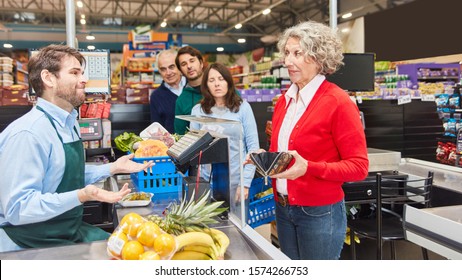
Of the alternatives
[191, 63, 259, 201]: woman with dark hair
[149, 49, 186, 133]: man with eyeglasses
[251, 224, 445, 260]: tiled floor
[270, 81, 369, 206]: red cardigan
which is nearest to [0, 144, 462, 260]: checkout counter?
[270, 81, 369, 206]: red cardigan

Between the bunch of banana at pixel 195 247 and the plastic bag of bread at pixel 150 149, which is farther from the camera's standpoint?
the plastic bag of bread at pixel 150 149

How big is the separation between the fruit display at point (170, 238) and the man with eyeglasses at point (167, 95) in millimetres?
2512

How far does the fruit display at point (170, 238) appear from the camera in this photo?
1.36 meters

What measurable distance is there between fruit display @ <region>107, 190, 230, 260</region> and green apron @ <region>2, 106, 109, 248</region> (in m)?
0.48

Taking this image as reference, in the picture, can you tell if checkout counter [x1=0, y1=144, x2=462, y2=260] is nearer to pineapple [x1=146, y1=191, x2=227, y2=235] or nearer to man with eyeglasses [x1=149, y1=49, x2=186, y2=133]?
pineapple [x1=146, y1=191, x2=227, y2=235]

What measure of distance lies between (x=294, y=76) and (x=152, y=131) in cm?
113

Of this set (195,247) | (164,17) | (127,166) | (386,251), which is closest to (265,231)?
(386,251)

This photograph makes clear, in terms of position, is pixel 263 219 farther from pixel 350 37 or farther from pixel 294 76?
pixel 350 37

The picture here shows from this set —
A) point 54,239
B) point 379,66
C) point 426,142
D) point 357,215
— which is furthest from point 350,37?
point 54,239

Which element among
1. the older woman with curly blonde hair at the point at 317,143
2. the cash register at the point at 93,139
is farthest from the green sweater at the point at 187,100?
the older woman with curly blonde hair at the point at 317,143

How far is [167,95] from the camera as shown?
13.8ft

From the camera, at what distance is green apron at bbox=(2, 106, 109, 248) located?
5.89 ft

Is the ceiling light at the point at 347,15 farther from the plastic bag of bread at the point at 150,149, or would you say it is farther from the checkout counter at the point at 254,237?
the plastic bag of bread at the point at 150,149

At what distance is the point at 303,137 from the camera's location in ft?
6.66
